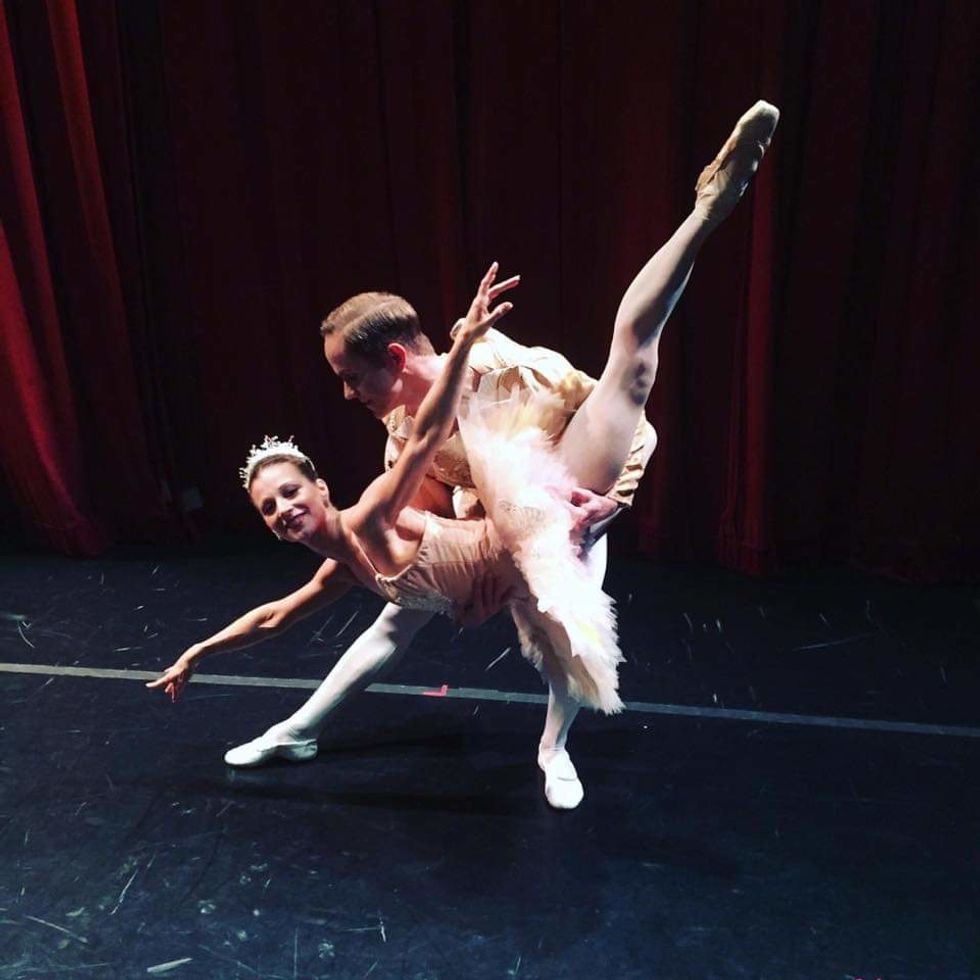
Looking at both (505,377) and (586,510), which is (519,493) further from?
(505,377)

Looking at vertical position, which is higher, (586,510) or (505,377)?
(505,377)

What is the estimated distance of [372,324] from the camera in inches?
73.4

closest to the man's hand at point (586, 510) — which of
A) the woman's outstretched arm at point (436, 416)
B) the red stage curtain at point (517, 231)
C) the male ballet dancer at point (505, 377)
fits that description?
the male ballet dancer at point (505, 377)

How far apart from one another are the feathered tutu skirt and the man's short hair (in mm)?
182

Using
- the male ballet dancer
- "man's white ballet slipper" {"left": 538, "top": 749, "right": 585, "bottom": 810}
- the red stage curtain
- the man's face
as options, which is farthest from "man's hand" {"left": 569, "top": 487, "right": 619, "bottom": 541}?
the red stage curtain

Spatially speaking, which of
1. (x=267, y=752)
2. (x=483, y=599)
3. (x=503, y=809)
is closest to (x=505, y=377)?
(x=483, y=599)

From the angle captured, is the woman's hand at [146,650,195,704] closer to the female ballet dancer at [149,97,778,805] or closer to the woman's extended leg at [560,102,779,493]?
the female ballet dancer at [149,97,778,805]

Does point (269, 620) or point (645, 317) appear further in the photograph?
point (269, 620)

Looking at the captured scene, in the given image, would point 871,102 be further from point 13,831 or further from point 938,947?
point 13,831

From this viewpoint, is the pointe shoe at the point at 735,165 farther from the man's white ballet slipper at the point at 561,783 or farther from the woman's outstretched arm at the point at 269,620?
the man's white ballet slipper at the point at 561,783

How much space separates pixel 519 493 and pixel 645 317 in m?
0.38

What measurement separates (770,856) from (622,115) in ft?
7.11

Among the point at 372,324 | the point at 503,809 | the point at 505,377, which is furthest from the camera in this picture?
the point at 503,809

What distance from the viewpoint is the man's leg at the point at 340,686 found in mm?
2309
